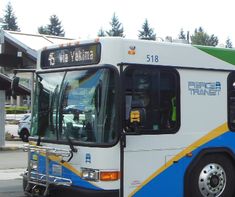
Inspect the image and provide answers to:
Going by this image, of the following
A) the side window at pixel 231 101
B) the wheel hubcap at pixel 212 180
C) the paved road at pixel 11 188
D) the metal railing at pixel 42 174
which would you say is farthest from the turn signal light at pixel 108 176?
the paved road at pixel 11 188

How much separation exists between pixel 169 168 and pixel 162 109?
993 millimetres

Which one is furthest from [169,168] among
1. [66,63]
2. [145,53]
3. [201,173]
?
[66,63]

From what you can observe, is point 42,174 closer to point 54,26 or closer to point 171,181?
point 171,181

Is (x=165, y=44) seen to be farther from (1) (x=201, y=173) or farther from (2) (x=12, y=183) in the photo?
(2) (x=12, y=183)

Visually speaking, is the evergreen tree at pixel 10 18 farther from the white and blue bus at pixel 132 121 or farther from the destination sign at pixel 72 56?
the white and blue bus at pixel 132 121

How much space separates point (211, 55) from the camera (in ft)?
29.7

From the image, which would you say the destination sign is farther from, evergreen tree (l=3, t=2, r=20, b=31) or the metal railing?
evergreen tree (l=3, t=2, r=20, b=31)

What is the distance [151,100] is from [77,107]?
118cm

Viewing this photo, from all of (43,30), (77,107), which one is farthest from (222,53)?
(43,30)

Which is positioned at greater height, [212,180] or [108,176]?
[108,176]

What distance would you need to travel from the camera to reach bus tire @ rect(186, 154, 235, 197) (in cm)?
866

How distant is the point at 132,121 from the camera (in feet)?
25.3

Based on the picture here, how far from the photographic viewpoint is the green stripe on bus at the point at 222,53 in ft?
29.7

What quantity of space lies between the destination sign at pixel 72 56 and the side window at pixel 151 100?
0.63 metres
